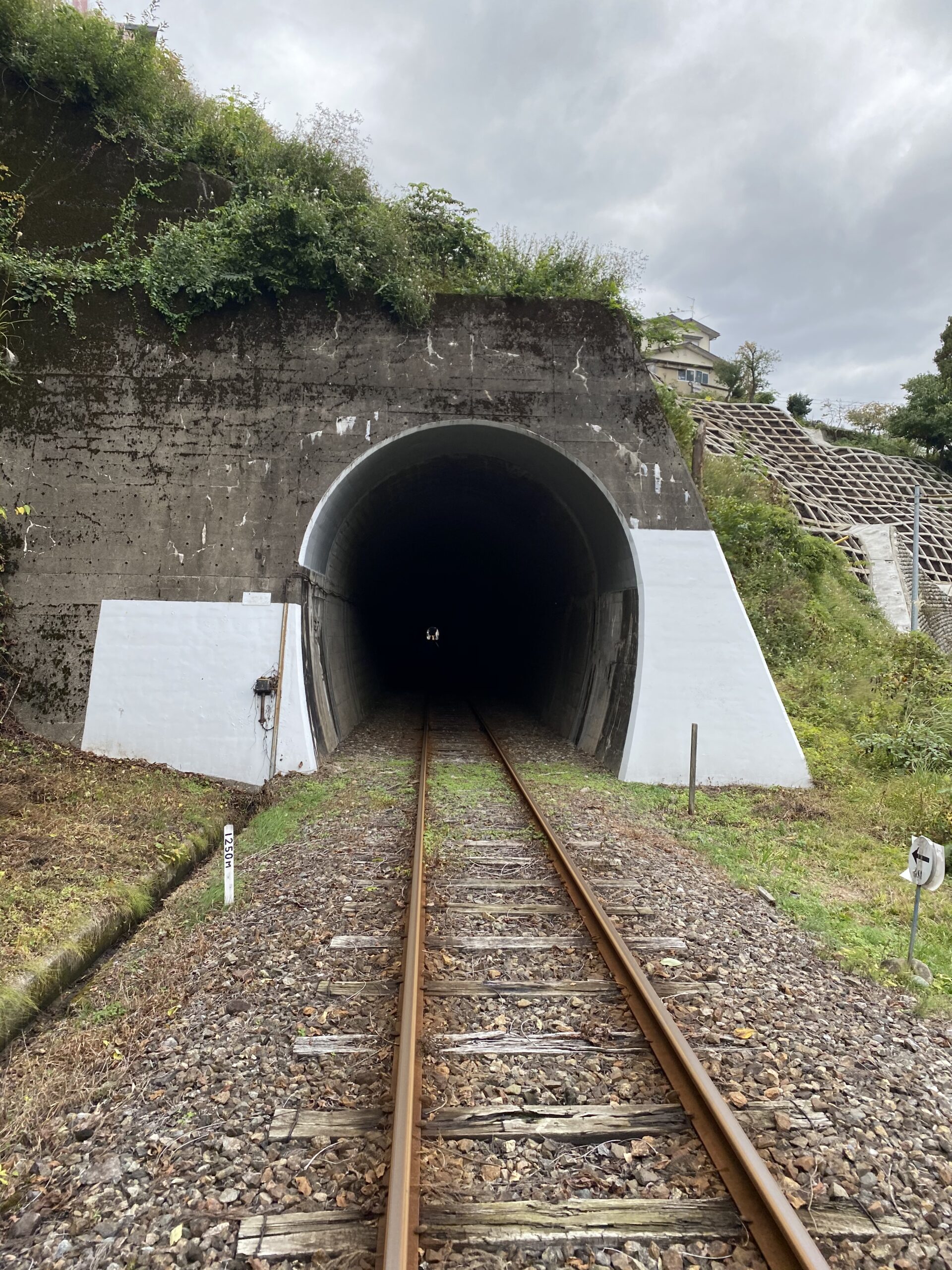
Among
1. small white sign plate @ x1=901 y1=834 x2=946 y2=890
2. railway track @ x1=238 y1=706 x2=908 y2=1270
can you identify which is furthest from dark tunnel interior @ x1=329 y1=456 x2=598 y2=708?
railway track @ x1=238 y1=706 x2=908 y2=1270

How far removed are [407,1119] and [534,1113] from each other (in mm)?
600

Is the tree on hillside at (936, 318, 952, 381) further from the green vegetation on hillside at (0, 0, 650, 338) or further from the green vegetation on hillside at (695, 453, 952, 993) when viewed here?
the green vegetation on hillside at (0, 0, 650, 338)

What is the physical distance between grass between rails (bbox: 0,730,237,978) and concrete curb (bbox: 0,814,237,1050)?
72mm

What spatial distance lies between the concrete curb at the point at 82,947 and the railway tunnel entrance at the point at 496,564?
151 inches

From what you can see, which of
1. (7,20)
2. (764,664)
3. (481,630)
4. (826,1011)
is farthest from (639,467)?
(481,630)

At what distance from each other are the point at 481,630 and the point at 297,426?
17.2m

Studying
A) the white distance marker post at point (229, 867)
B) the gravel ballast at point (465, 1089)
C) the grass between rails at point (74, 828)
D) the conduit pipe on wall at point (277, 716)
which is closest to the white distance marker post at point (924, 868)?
the gravel ballast at point (465, 1089)

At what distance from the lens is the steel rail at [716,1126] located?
2.42 m

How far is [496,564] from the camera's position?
2073 cm

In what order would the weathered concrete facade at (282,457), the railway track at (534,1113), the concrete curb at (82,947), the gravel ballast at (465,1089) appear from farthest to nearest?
the weathered concrete facade at (282,457)
the concrete curb at (82,947)
the gravel ballast at (465,1089)
the railway track at (534,1113)

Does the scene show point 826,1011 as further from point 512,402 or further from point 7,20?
point 7,20

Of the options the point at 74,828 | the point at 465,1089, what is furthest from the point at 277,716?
the point at 465,1089

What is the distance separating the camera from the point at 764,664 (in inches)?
387

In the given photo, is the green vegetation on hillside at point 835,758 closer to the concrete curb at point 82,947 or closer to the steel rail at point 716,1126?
the steel rail at point 716,1126
